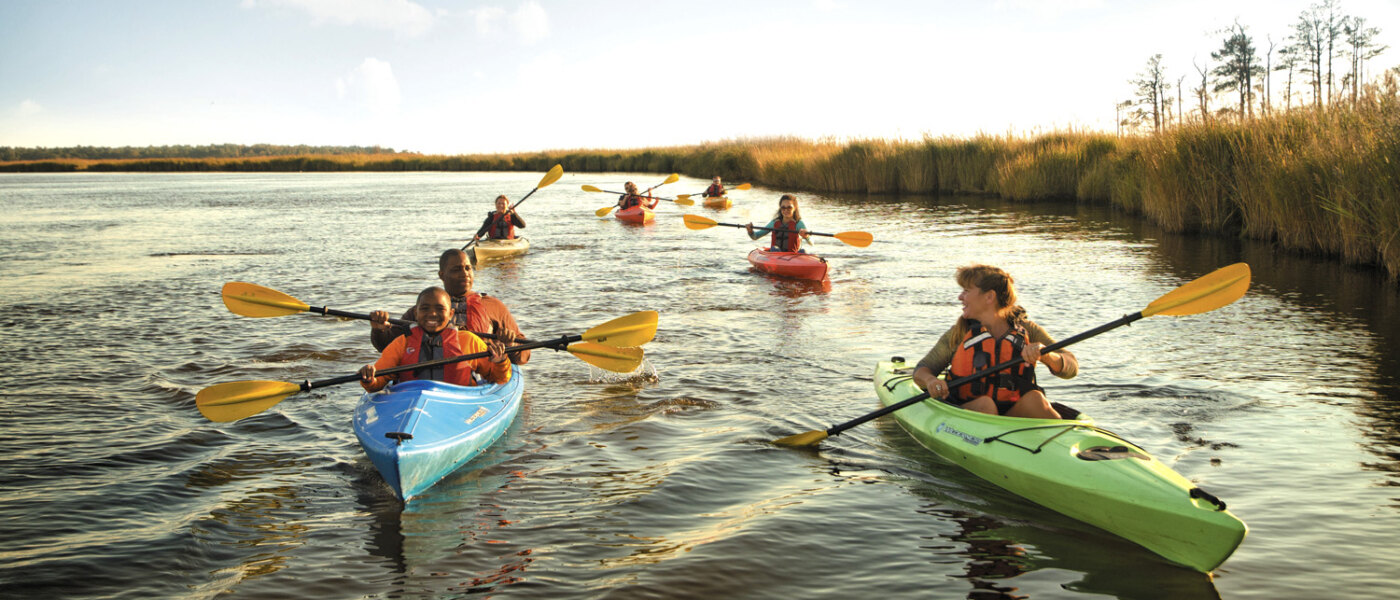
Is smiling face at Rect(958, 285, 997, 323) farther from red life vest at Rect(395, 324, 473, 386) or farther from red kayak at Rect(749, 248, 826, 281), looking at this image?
red kayak at Rect(749, 248, 826, 281)

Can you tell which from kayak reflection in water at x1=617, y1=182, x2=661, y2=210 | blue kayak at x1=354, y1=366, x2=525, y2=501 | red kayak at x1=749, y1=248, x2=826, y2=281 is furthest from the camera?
kayak reflection in water at x1=617, y1=182, x2=661, y2=210

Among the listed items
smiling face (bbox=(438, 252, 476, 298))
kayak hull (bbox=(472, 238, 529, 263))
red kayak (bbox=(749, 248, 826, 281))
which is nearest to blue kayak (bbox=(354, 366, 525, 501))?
smiling face (bbox=(438, 252, 476, 298))

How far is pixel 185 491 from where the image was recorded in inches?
191

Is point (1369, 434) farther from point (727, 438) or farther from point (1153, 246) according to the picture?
point (1153, 246)

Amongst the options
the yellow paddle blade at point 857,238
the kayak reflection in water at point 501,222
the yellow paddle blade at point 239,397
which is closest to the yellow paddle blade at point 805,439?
the yellow paddle blade at point 239,397

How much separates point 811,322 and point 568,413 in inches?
145

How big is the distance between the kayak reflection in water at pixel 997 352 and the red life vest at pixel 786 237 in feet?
23.0

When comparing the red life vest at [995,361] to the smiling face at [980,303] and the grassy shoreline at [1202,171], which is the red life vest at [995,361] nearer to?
the smiling face at [980,303]

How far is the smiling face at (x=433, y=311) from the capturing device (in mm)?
5195

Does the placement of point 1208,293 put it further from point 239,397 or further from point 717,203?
point 717,203

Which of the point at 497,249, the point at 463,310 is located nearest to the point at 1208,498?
the point at 463,310

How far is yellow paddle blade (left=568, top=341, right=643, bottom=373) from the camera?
5863 mm

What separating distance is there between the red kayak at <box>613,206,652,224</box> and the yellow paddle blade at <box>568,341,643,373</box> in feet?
47.8

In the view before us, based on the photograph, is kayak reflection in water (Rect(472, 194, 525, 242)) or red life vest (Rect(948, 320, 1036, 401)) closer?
red life vest (Rect(948, 320, 1036, 401))
